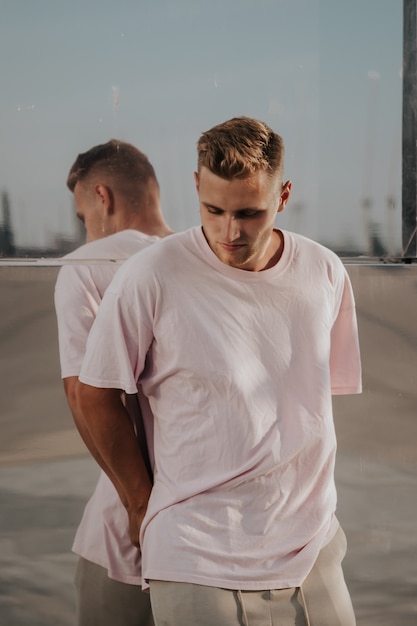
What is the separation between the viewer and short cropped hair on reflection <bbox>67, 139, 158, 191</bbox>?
2115 mm

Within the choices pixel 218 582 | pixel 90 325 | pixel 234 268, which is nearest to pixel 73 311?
pixel 90 325

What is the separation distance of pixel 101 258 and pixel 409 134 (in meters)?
0.78

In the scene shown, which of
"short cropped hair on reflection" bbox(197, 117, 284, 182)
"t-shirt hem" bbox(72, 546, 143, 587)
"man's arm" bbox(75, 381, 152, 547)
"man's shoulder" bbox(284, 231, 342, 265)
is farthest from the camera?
"t-shirt hem" bbox(72, 546, 143, 587)

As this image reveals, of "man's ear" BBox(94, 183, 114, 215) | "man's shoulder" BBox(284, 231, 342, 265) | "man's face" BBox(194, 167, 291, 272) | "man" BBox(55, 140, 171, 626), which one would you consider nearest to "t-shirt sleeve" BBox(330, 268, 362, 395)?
"man's shoulder" BBox(284, 231, 342, 265)

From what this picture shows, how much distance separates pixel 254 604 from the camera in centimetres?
171

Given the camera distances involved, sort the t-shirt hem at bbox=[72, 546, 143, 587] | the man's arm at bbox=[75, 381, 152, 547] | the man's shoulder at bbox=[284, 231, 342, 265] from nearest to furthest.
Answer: the man's arm at bbox=[75, 381, 152, 547], the man's shoulder at bbox=[284, 231, 342, 265], the t-shirt hem at bbox=[72, 546, 143, 587]

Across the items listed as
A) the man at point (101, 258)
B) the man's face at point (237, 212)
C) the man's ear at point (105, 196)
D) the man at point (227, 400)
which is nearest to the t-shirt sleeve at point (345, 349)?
the man at point (227, 400)

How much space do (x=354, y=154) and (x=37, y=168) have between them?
0.73m

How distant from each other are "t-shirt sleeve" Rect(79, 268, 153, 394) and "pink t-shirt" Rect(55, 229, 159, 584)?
34 cm

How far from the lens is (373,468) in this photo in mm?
2289

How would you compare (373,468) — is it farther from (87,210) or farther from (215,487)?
(87,210)

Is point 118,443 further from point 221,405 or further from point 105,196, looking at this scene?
point 105,196

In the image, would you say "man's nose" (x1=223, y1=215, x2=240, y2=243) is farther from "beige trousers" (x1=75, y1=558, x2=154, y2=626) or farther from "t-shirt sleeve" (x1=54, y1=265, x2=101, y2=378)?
"beige trousers" (x1=75, y1=558, x2=154, y2=626)

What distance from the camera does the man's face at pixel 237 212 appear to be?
1.68 metres
